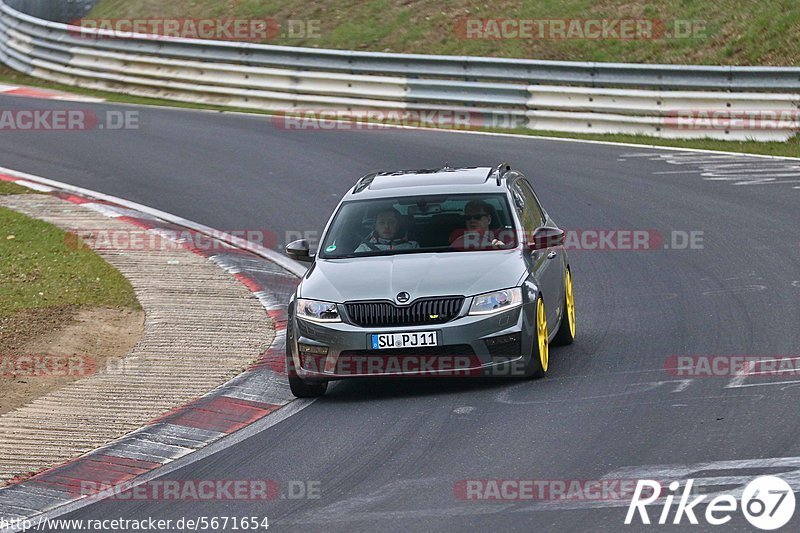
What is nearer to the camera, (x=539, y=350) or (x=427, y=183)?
(x=539, y=350)

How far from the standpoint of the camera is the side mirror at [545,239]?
1063cm

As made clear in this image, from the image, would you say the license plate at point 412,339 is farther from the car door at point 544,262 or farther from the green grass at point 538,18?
the green grass at point 538,18

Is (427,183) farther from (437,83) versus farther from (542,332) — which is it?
Answer: (437,83)

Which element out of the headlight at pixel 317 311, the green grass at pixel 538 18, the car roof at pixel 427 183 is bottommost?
the headlight at pixel 317 311

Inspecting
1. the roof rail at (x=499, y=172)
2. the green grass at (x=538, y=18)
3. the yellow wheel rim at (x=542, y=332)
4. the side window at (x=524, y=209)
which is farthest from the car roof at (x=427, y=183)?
the green grass at (x=538, y=18)

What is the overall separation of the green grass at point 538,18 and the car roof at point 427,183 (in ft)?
43.9

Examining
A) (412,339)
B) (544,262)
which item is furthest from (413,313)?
(544,262)

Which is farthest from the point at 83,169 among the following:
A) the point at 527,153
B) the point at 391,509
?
the point at 391,509

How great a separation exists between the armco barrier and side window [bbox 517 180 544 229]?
9897 mm

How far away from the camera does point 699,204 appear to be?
56.4 ft

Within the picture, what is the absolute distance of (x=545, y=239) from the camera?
10641 millimetres

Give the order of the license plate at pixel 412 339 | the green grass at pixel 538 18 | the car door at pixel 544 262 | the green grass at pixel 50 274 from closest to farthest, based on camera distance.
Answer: the license plate at pixel 412 339 < the car door at pixel 544 262 < the green grass at pixel 50 274 < the green grass at pixel 538 18

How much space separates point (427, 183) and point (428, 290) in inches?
67.1

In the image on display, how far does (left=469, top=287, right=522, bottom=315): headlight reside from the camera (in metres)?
9.84
